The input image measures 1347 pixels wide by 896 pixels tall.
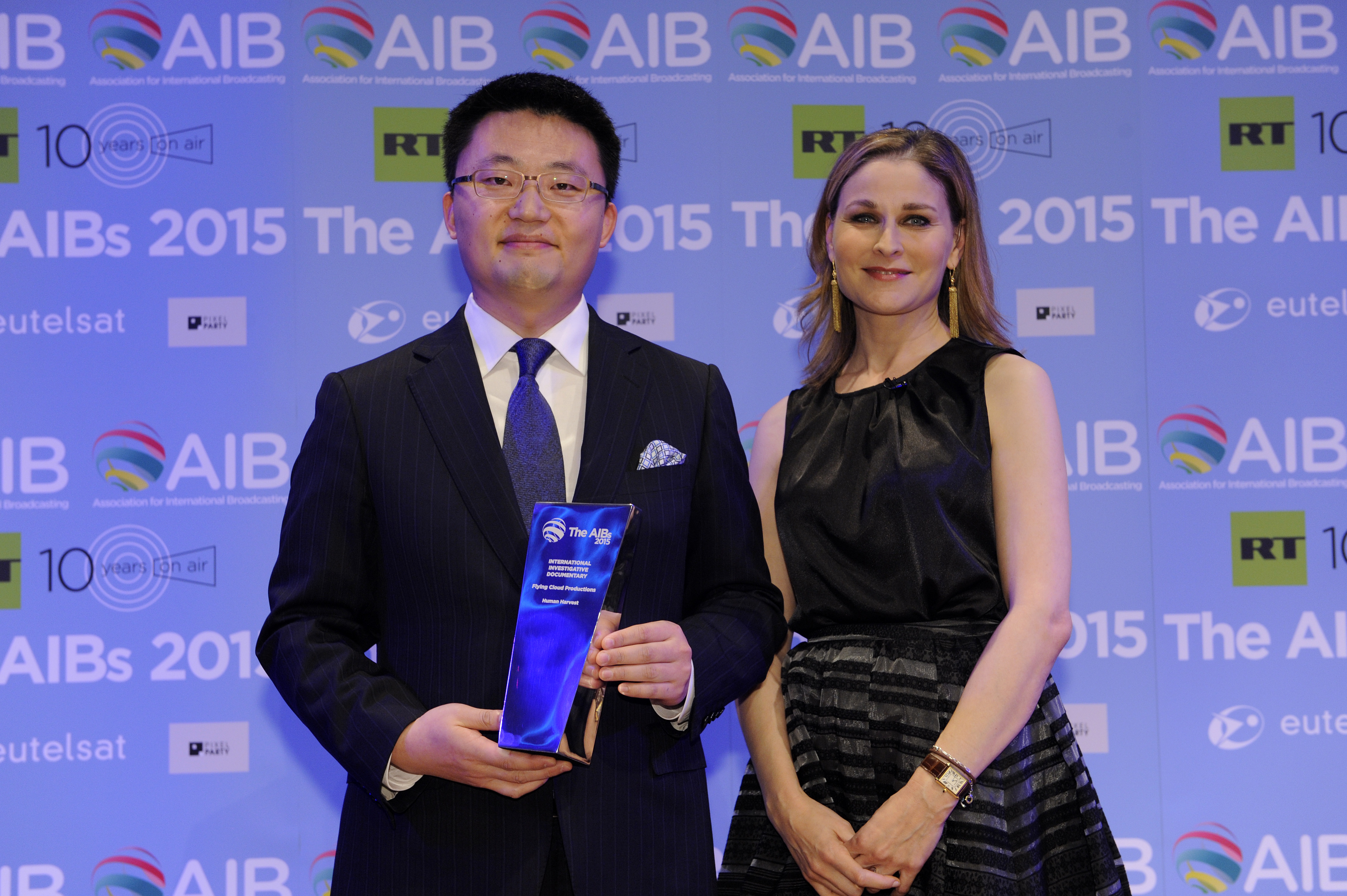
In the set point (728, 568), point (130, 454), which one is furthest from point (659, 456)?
point (130, 454)

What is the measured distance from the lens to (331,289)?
144 inches

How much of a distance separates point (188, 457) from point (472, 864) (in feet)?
8.07

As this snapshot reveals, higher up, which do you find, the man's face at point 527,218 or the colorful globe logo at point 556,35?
the colorful globe logo at point 556,35

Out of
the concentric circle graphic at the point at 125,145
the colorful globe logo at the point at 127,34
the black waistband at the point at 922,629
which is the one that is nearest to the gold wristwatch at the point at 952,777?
the black waistband at the point at 922,629

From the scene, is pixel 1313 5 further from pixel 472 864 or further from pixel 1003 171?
pixel 472 864

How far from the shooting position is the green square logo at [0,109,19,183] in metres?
3.68

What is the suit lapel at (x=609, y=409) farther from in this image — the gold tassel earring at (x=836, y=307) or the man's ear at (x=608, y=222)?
the gold tassel earring at (x=836, y=307)

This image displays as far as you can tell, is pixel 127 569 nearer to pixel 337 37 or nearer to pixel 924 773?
pixel 337 37

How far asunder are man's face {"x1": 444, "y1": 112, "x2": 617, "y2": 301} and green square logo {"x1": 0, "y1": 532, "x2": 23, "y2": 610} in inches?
99.9

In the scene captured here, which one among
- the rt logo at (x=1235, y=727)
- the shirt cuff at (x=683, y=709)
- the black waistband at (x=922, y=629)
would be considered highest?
the black waistband at (x=922, y=629)

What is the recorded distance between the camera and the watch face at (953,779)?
1801 millimetres

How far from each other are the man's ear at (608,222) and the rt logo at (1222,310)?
99.1 inches

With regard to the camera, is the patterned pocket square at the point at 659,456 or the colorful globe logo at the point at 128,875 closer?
the patterned pocket square at the point at 659,456

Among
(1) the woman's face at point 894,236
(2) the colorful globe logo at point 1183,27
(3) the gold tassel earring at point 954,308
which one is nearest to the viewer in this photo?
(1) the woman's face at point 894,236
